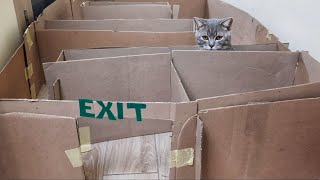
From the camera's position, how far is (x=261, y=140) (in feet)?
2.78

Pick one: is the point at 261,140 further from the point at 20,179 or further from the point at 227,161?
the point at 20,179

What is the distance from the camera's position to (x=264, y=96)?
2.71 ft

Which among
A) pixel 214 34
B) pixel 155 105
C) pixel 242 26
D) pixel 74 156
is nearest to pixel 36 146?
pixel 74 156

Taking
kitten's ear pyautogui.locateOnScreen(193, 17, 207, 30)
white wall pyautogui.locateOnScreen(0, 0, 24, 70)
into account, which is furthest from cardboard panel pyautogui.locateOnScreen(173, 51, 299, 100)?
white wall pyautogui.locateOnScreen(0, 0, 24, 70)

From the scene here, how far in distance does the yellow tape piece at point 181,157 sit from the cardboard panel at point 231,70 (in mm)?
379

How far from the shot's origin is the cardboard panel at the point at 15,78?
983 millimetres

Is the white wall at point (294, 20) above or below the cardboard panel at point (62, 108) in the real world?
above

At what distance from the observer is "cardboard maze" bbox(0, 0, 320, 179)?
80 centimetres

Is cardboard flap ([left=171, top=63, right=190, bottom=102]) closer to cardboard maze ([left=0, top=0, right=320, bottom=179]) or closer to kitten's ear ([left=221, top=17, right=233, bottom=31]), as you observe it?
cardboard maze ([left=0, top=0, right=320, bottom=179])

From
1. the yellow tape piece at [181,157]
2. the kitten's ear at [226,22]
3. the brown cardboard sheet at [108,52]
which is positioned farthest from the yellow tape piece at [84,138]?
the kitten's ear at [226,22]

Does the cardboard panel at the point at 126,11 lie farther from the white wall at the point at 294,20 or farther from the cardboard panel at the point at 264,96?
the cardboard panel at the point at 264,96

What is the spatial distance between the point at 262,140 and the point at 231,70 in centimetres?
35

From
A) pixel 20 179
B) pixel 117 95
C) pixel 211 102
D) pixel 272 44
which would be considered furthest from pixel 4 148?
pixel 272 44

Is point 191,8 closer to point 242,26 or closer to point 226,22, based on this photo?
point 242,26
